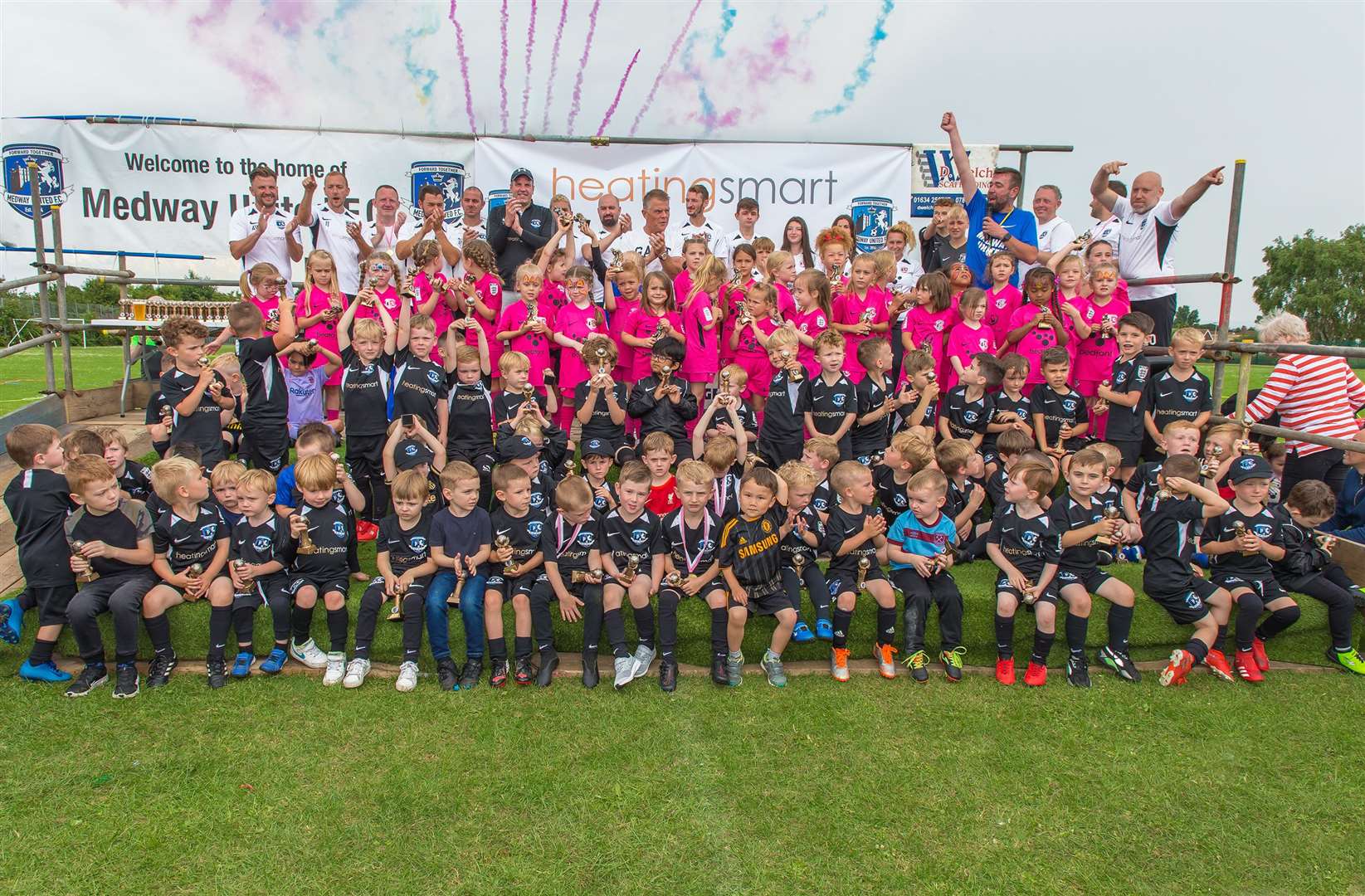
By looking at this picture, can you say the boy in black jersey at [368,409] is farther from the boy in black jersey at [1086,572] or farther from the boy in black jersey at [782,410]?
the boy in black jersey at [1086,572]

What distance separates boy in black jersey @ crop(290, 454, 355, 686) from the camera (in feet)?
15.4

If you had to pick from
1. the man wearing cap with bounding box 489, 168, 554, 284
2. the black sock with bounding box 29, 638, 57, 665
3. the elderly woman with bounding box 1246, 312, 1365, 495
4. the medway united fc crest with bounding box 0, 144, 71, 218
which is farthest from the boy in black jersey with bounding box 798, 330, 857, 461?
the medway united fc crest with bounding box 0, 144, 71, 218

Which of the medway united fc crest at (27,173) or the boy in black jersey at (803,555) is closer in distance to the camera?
the boy in black jersey at (803,555)

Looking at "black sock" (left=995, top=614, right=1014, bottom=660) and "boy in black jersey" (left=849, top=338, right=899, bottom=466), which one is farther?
"boy in black jersey" (left=849, top=338, right=899, bottom=466)

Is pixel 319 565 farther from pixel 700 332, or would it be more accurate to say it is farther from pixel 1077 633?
pixel 1077 633

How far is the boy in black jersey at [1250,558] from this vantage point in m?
4.95

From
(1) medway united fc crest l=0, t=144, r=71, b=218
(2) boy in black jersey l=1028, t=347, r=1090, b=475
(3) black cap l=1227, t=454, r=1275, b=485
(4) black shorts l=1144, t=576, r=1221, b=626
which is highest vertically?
(1) medway united fc crest l=0, t=144, r=71, b=218

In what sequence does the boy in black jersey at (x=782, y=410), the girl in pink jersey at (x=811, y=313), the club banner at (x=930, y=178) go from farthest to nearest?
the club banner at (x=930, y=178), the girl in pink jersey at (x=811, y=313), the boy in black jersey at (x=782, y=410)

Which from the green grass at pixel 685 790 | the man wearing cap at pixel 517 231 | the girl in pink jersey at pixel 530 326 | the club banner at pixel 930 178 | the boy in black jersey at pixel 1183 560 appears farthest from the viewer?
the club banner at pixel 930 178

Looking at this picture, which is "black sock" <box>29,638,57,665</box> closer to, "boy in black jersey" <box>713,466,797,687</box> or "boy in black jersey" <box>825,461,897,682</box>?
"boy in black jersey" <box>713,466,797,687</box>

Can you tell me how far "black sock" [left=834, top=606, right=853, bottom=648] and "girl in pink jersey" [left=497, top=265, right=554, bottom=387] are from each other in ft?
10.4

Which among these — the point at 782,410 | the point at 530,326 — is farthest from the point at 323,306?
the point at 782,410

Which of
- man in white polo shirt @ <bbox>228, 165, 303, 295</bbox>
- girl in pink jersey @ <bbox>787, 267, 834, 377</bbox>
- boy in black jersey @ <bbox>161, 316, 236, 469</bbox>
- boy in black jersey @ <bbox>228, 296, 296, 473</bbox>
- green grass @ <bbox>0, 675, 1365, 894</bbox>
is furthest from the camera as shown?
man in white polo shirt @ <bbox>228, 165, 303, 295</bbox>

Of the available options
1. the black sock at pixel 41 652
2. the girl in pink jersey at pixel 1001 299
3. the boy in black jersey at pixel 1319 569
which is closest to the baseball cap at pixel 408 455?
the black sock at pixel 41 652
